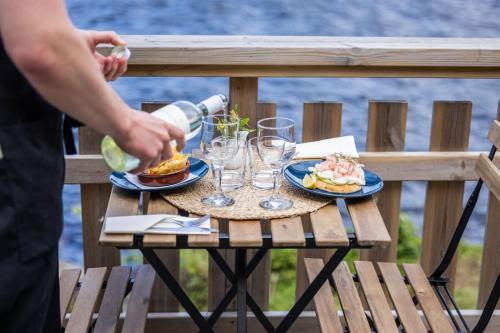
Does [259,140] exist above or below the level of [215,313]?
above

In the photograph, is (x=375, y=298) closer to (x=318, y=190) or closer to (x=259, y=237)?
(x=318, y=190)

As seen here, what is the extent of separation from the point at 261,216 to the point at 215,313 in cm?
60

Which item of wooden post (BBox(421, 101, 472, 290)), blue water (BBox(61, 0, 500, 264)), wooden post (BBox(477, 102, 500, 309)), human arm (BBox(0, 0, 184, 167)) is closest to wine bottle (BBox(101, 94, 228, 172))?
human arm (BBox(0, 0, 184, 167))

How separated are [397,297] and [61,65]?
152cm

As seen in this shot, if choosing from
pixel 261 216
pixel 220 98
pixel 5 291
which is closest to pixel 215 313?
pixel 261 216

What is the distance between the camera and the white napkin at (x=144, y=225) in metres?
1.95

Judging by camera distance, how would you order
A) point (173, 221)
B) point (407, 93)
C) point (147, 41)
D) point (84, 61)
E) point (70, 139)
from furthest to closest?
1. point (407, 93)
2. point (147, 41)
3. point (173, 221)
4. point (70, 139)
5. point (84, 61)

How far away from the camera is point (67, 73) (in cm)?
134

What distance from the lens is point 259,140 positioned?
2170mm

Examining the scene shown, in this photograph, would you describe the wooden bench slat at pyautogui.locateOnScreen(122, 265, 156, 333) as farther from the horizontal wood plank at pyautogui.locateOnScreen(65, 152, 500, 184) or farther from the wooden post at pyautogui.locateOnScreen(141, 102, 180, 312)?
the horizontal wood plank at pyautogui.locateOnScreen(65, 152, 500, 184)

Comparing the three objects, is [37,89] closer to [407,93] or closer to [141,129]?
[141,129]

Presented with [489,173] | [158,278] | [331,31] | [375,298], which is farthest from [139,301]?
[331,31]

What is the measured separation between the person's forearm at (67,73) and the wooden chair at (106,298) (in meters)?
1.08

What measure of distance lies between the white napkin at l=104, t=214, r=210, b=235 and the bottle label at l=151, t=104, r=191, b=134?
27 cm
